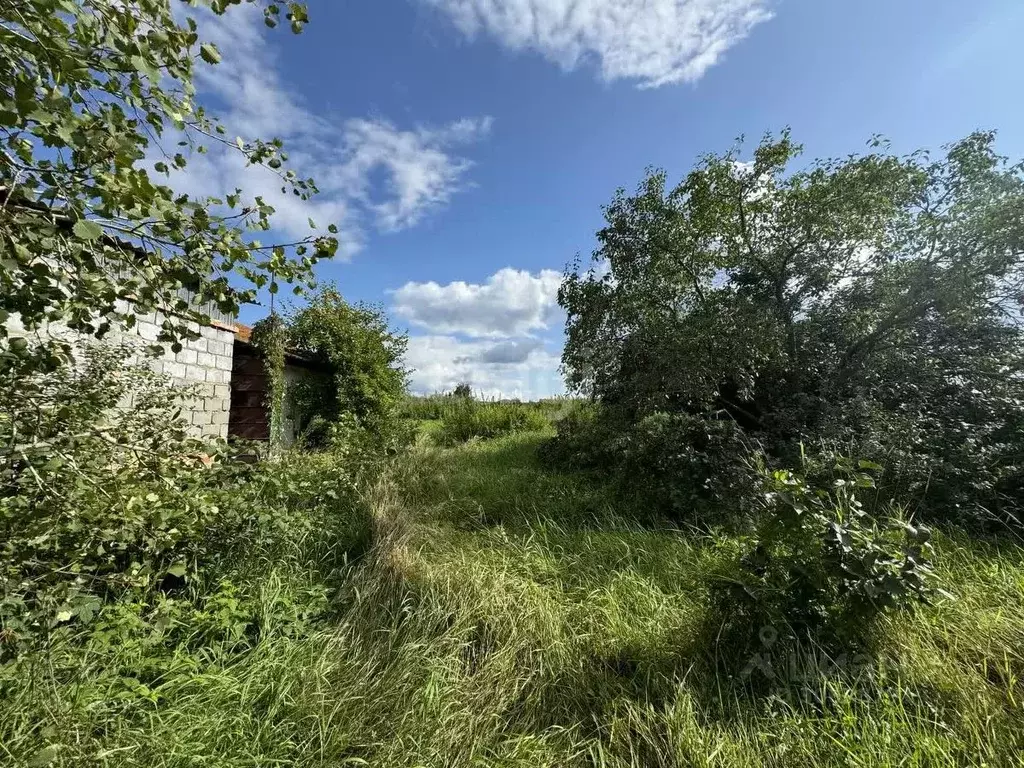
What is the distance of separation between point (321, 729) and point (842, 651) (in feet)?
7.23

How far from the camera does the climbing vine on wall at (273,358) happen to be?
656cm

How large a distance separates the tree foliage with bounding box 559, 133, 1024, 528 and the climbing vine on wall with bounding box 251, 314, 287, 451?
183 inches

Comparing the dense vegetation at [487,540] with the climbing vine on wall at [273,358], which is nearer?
the dense vegetation at [487,540]

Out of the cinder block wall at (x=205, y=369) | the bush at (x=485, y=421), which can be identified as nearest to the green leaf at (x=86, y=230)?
the cinder block wall at (x=205, y=369)

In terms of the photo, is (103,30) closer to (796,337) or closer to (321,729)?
(321,729)

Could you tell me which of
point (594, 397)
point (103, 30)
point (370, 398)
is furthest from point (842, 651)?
point (370, 398)

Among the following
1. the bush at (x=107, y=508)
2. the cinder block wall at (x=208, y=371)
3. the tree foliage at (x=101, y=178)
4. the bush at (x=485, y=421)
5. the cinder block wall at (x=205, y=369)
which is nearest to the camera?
the tree foliage at (x=101, y=178)

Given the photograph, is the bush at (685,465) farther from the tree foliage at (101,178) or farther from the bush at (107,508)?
the tree foliage at (101,178)

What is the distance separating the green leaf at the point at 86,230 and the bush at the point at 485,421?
331 inches

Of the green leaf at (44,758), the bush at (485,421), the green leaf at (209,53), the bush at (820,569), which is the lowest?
the green leaf at (44,758)

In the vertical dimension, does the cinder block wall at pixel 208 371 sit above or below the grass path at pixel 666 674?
above

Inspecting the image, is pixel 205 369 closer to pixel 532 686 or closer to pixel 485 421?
pixel 532 686

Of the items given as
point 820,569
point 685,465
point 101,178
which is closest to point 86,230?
point 101,178

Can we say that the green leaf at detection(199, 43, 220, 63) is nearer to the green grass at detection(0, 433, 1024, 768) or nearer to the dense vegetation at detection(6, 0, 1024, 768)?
the dense vegetation at detection(6, 0, 1024, 768)
